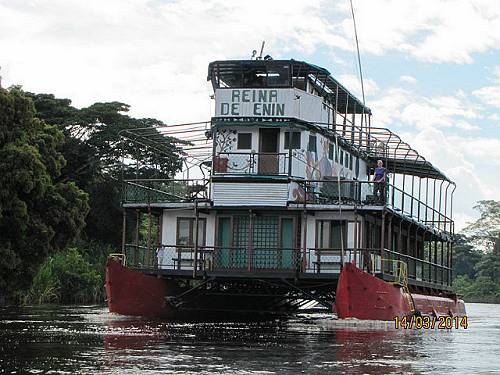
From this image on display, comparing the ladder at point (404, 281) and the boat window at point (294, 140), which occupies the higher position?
the boat window at point (294, 140)

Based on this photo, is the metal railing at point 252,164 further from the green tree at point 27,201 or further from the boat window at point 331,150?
the green tree at point 27,201

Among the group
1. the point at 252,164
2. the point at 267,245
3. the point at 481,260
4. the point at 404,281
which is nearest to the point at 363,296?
the point at 404,281

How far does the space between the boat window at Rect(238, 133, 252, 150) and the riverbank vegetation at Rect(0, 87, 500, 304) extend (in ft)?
7.89

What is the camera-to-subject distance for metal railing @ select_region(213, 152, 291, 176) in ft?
104

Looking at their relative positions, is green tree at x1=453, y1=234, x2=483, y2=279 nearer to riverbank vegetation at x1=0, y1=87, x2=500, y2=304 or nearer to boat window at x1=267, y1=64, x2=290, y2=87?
riverbank vegetation at x1=0, y1=87, x2=500, y2=304

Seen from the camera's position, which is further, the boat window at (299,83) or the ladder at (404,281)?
the boat window at (299,83)

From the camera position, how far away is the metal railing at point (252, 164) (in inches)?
1254

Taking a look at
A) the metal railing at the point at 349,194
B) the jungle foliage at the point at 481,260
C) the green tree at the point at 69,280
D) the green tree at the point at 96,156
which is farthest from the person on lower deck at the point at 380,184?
the jungle foliage at the point at 481,260

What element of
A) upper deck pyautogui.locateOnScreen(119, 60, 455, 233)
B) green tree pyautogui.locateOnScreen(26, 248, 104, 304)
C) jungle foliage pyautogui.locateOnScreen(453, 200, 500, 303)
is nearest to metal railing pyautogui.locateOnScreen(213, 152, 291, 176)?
upper deck pyautogui.locateOnScreen(119, 60, 455, 233)

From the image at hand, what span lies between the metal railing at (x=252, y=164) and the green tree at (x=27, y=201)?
21.6ft

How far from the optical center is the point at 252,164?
31.9 meters

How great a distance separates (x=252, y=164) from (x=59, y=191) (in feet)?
32.8
